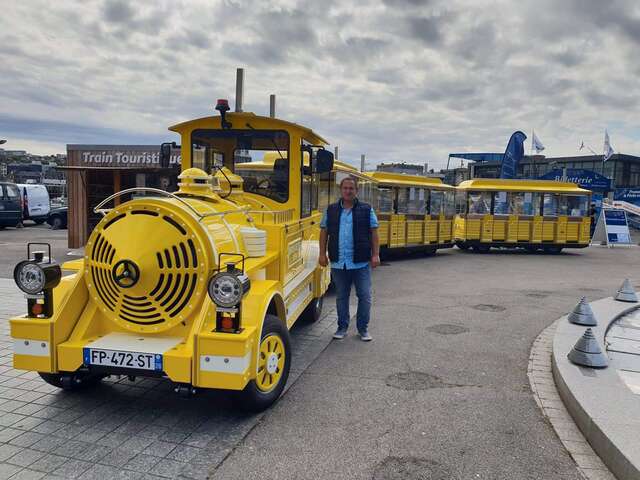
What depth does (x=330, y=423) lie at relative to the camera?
12.9 feet

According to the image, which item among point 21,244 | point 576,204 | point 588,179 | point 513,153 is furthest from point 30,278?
point 588,179

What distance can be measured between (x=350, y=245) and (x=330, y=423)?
247cm

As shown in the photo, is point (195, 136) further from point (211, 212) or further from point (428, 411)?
point (428, 411)

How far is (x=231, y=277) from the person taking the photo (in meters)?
3.41

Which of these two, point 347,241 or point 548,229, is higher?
point 347,241

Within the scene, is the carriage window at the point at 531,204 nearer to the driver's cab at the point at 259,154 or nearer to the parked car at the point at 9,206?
the driver's cab at the point at 259,154

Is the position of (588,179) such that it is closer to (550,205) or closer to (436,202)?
(550,205)

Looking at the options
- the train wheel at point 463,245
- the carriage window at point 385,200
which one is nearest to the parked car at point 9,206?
the carriage window at point 385,200

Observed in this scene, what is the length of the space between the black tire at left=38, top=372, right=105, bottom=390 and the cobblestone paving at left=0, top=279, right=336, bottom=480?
0.08m

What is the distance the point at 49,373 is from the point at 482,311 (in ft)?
20.2

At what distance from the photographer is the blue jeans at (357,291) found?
6129mm

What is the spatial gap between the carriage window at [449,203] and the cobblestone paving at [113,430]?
13.3 meters

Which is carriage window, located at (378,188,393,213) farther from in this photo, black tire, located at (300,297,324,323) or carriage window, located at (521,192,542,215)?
black tire, located at (300,297,324,323)

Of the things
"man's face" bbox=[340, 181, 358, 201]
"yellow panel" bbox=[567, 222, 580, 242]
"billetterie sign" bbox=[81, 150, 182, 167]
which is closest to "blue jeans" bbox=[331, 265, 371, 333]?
"man's face" bbox=[340, 181, 358, 201]
